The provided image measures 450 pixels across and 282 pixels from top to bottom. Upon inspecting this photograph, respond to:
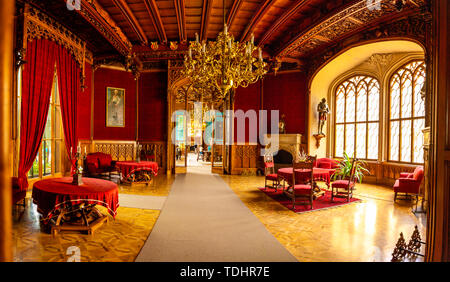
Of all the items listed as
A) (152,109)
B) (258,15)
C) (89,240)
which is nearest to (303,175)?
(89,240)

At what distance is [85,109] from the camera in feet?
28.0

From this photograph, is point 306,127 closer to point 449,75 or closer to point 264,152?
point 264,152

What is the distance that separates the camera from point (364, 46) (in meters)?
7.64

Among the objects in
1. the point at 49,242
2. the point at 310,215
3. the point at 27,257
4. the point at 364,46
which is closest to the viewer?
the point at 27,257

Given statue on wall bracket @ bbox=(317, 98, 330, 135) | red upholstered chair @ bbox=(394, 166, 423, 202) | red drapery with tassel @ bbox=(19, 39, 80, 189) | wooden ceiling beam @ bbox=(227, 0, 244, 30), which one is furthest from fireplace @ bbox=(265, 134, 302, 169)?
red drapery with tassel @ bbox=(19, 39, 80, 189)

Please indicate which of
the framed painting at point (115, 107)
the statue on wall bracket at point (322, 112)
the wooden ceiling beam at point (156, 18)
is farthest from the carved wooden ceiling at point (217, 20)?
the statue on wall bracket at point (322, 112)

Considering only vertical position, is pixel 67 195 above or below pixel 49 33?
below

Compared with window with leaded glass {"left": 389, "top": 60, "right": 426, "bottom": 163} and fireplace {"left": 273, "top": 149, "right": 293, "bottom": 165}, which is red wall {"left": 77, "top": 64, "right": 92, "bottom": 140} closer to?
fireplace {"left": 273, "top": 149, "right": 293, "bottom": 165}

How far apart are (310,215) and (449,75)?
3.38m

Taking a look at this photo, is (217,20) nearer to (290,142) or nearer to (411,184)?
(290,142)

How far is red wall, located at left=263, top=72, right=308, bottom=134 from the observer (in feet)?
31.6

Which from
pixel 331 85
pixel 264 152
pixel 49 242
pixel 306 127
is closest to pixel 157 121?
pixel 264 152

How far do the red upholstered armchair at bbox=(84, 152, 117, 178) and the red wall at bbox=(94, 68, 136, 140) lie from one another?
160 centimetres

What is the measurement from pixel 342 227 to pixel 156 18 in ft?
23.1
